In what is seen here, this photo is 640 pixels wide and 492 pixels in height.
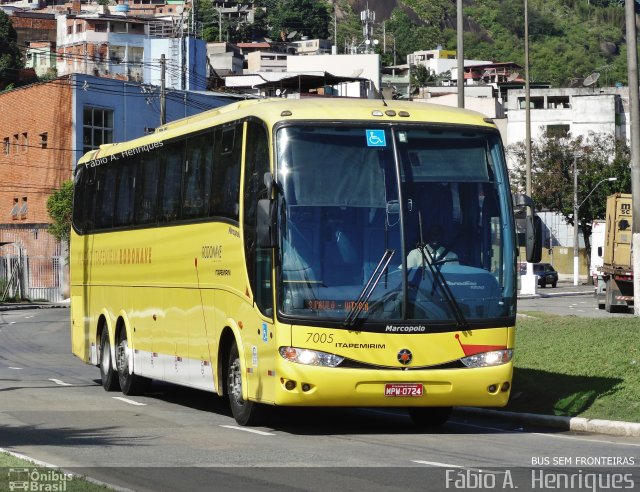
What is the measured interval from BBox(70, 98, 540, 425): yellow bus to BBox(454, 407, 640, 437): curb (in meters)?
1.35

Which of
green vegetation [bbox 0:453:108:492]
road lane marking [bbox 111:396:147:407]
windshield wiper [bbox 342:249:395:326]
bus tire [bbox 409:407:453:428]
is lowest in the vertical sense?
road lane marking [bbox 111:396:147:407]

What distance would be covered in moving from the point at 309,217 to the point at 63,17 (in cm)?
13575

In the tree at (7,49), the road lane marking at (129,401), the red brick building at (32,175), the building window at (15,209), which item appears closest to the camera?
the road lane marking at (129,401)

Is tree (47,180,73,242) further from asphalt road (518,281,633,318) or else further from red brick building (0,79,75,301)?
asphalt road (518,281,633,318)

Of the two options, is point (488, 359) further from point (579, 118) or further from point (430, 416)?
point (579, 118)

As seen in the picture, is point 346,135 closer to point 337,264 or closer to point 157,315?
point 337,264

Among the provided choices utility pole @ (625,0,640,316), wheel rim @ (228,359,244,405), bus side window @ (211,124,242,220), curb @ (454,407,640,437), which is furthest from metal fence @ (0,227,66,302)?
wheel rim @ (228,359,244,405)

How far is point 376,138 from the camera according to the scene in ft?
52.0

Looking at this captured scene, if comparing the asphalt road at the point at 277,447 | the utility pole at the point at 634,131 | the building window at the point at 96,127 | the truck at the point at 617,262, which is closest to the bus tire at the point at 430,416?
the asphalt road at the point at 277,447

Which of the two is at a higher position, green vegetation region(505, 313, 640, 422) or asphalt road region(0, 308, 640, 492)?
green vegetation region(505, 313, 640, 422)

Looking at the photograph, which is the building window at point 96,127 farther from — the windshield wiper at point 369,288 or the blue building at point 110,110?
the windshield wiper at point 369,288

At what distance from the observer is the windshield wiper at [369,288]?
15.1 m

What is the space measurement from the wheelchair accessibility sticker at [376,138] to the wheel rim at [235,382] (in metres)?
3.15

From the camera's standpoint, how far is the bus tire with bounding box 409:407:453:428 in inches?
671
